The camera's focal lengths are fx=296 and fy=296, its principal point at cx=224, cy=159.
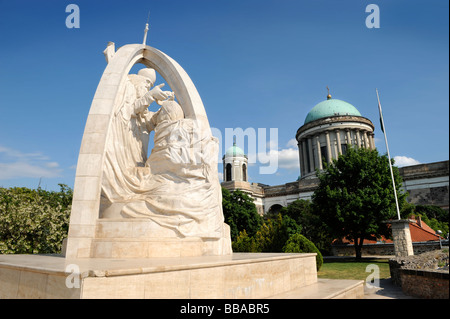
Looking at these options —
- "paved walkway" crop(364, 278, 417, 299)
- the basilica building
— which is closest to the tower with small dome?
the basilica building

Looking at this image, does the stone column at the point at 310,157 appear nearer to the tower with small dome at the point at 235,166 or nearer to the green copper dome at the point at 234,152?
the tower with small dome at the point at 235,166

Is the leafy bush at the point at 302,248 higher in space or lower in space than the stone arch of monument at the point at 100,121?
lower

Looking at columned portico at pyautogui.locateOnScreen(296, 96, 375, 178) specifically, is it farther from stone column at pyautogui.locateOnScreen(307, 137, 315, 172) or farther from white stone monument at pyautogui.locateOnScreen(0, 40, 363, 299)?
white stone monument at pyautogui.locateOnScreen(0, 40, 363, 299)

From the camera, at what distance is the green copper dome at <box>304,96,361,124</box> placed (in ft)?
173

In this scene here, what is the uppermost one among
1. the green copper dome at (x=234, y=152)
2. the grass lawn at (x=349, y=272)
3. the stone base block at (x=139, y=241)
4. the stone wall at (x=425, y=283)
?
the green copper dome at (x=234, y=152)

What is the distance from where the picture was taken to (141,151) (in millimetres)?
8914

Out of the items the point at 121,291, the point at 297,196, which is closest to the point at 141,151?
the point at 121,291

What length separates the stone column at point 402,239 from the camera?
1422cm

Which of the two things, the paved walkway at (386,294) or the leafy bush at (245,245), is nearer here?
the paved walkway at (386,294)

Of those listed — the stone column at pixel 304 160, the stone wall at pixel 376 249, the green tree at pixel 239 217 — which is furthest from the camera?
the stone column at pixel 304 160

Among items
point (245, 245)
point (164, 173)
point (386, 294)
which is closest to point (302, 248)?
point (386, 294)

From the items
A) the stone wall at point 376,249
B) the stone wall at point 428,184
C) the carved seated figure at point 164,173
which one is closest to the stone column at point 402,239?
the stone wall at point 376,249

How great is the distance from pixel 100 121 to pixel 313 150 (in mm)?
49741
